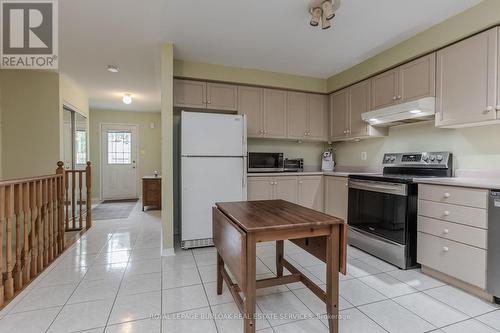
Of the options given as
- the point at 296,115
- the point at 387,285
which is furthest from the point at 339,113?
the point at 387,285

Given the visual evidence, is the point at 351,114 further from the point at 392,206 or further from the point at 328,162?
the point at 392,206

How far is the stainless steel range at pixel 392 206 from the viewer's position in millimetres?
2432

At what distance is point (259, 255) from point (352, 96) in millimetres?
2555

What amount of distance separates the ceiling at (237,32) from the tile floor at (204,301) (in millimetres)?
2423

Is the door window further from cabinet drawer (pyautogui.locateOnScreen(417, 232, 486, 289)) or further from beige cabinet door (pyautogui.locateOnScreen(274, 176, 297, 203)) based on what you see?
cabinet drawer (pyautogui.locateOnScreen(417, 232, 486, 289))

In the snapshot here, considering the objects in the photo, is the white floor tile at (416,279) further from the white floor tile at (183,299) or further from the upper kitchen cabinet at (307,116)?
the upper kitchen cabinet at (307,116)

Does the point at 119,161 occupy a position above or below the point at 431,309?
above

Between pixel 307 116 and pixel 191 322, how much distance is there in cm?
329

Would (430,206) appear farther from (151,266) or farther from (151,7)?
(151,7)

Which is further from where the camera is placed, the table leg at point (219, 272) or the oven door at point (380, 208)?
the oven door at point (380, 208)

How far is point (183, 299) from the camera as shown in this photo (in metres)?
1.96

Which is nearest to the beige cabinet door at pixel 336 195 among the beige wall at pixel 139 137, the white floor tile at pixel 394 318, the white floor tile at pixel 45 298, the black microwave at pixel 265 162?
the black microwave at pixel 265 162

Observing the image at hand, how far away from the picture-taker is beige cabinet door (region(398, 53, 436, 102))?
2.56 m

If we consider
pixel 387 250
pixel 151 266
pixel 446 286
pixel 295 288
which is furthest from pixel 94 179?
pixel 446 286
